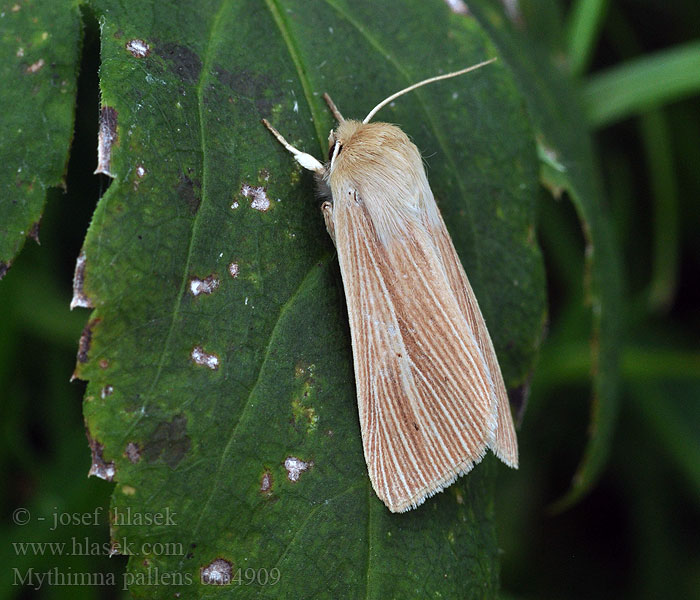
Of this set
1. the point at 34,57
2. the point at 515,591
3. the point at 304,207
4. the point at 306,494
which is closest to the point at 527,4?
the point at 304,207

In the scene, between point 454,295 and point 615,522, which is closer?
point 454,295

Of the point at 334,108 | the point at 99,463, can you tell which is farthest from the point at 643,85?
the point at 99,463

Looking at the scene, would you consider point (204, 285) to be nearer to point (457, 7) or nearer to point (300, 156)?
point (300, 156)

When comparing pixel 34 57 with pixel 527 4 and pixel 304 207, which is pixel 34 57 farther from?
pixel 527 4

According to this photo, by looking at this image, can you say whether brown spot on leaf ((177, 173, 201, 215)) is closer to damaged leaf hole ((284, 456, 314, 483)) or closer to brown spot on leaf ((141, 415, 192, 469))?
brown spot on leaf ((141, 415, 192, 469))

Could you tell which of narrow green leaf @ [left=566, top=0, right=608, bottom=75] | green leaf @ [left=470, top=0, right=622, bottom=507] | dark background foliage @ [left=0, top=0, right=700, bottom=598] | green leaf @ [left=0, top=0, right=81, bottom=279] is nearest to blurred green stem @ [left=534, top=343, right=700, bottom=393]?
dark background foliage @ [left=0, top=0, right=700, bottom=598]
